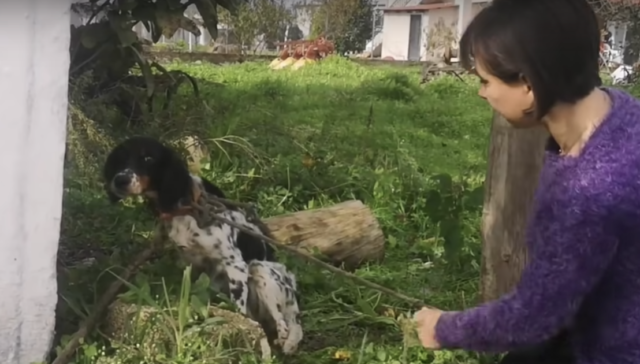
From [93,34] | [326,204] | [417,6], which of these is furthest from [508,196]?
[417,6]

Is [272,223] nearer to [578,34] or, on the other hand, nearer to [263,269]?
[263,269]

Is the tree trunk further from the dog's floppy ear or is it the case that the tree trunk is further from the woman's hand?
the woman's hand

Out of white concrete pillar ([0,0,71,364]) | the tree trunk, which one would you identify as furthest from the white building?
white concrete pillar ([0,0,71,364])

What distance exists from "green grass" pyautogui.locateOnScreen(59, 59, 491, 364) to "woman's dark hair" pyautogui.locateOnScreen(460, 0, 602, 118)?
1643mm

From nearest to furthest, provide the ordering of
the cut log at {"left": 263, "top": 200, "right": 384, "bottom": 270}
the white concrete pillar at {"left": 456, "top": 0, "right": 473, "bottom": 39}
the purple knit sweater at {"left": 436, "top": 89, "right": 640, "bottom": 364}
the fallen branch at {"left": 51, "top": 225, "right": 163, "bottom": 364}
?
1. the purple knit sweater at {"left": 436, "top": 89, "right": 640, "bottom": 364}
2. the fallen branch at {"left": 51, "top": 225, "right": 163, "bottom": 364}
3. the cut log at {"left": 263, "top": 200, "right": 384, "bottom": 270}
4. the white concrete pillar at {"left": 456, "top": 0, "right": 473, "bottom": 39}

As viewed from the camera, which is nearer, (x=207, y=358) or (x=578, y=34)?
(x=578, y=34)

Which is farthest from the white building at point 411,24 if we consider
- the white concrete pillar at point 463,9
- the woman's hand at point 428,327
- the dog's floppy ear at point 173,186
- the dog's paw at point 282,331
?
the woman's hand at point 428,327

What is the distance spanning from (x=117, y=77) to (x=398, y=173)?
231cm

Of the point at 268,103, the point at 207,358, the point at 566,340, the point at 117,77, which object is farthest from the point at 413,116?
the point at 566,340

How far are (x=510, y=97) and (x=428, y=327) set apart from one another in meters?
0.59

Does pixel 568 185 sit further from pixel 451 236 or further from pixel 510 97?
pixel 451 236

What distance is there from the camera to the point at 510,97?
6.63 feet

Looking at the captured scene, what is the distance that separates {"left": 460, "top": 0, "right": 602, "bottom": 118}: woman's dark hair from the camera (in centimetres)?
195

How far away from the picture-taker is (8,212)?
9.24 ft
